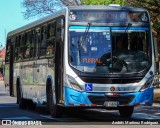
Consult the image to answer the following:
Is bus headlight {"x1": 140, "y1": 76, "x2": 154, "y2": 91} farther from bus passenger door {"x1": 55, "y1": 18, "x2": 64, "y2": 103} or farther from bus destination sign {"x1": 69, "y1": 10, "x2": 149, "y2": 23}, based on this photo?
bus passenger door {"x1": 55, "y1": 18, "x2": 64, "y2": 103}

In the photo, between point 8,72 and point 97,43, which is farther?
point 8,72

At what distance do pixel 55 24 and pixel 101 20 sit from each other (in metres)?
1.83

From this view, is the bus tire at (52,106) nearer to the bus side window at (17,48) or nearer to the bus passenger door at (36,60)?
the bus passenger door at (36,60)

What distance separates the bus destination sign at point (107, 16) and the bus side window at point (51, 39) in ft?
4.95

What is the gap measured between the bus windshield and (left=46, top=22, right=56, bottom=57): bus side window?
153 cm

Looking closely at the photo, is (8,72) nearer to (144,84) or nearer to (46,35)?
(46,35)

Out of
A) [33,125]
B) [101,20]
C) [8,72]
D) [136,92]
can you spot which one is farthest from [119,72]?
[8,72]

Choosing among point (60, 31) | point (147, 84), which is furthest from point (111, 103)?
point (60, 31)

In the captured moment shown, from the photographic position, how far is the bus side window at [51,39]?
16.5 m

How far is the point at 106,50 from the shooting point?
48.8ft

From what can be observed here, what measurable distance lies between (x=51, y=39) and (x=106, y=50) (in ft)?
8.34

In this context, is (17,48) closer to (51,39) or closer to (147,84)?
(51,39)

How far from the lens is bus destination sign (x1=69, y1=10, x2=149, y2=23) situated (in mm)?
15187

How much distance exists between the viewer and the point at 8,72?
24.0 metres
